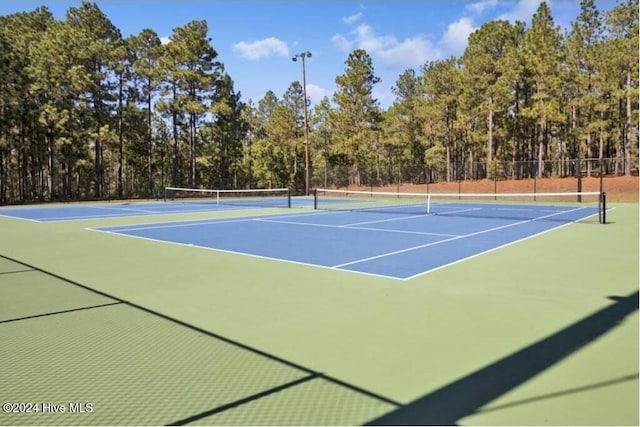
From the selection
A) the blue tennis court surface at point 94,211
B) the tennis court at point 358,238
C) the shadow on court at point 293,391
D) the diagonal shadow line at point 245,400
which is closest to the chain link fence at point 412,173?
the blue tennis court surface at point 94,211

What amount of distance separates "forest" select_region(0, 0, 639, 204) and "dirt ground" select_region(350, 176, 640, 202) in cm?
138

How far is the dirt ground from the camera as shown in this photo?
94.9 ft

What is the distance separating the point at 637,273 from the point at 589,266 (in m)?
0.66

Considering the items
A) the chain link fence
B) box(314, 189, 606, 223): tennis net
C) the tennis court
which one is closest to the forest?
the chain link fence

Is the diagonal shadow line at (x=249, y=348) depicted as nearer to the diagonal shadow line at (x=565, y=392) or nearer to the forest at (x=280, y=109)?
the diagonal shadow line at (x=565, y=392)

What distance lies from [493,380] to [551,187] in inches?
1279

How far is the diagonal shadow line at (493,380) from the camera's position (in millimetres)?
2809

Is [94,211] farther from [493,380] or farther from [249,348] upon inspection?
[493,380]

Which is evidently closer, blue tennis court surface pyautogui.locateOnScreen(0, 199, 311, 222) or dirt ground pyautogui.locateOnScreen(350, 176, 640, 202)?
blue tennis court surface pyautogui.locateOnScreen(0, 199, 311, 222)

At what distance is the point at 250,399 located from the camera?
304 centimetres

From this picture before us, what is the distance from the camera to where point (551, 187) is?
32.5 metres

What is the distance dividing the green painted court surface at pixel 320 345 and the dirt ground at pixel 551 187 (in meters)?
25.1

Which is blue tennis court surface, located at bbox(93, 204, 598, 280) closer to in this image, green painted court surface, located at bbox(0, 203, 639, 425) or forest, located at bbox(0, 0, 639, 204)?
green painted court surface, located at bbox(0, 203, 639, 425)

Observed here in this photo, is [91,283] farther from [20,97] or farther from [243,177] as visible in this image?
[243,177]
